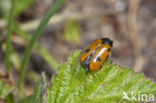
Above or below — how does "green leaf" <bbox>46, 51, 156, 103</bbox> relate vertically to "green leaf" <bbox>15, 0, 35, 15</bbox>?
below

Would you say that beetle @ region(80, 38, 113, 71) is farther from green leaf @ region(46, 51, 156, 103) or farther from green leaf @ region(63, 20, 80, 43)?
green leaf @ region(63, 20, 80, 43)

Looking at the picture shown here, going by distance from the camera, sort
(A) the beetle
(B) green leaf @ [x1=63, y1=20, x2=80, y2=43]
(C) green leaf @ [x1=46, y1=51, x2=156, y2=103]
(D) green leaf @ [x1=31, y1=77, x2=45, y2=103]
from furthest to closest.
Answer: (B) green leaf @ [x1=63, y1=20, x2=80, y2=43], (A) the beetle, (C) green leaf @ [x1=46, y1=51, x2=156, y2=103], (D) green leaf @ [x1=31, y1=77, x2=45, y2=103]

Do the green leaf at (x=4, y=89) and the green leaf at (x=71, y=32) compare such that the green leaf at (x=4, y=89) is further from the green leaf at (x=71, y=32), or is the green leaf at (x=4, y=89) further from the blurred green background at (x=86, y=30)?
the green leaf at (x=71, y=32)

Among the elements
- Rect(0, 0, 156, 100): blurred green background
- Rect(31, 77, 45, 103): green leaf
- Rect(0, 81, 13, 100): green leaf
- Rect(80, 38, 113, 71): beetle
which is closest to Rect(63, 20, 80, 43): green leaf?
Rect(0, 0, 156, 100): blurred green background

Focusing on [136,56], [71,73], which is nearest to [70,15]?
[136,56]

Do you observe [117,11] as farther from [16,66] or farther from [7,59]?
[7,59]

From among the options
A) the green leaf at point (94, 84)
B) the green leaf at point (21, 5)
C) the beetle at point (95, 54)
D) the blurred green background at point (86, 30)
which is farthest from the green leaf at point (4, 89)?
the green leaf at point (21, 5)
